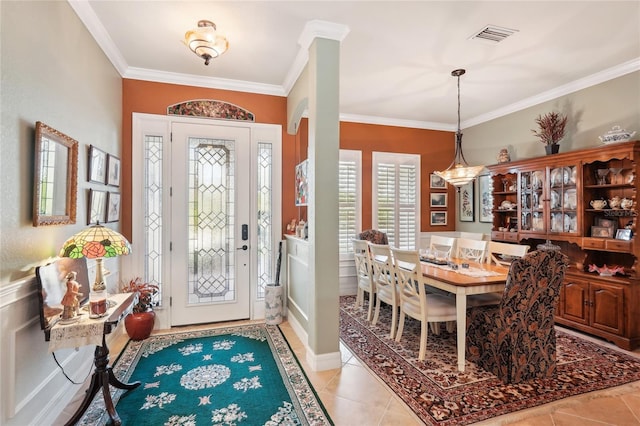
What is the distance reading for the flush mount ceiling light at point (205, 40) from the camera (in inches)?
105

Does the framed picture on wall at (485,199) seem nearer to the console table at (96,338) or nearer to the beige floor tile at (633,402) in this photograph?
the beige floor tile at (633,402)

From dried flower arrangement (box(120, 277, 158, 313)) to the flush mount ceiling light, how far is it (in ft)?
8.31

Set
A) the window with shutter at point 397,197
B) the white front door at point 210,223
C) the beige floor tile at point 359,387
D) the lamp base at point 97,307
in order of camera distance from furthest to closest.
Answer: the window with shutter at point 397,197 < the white front door at point 210,223 < the beige floor tile at point 359,387 < the lamp base at point 97,307

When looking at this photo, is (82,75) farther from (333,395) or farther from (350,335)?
(350,335)

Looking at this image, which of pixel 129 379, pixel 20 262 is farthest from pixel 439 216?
pixel 20 262

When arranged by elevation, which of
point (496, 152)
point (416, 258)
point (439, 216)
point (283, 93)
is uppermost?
point (283, 93)

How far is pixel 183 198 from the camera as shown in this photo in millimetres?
3854

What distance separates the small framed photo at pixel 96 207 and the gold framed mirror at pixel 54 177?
36 cm

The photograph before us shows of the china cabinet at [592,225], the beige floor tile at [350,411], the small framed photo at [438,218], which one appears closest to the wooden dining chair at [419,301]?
the beige floor tile at [350,411]

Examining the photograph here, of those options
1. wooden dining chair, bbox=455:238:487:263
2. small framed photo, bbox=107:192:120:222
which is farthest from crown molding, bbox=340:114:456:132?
small framed photo, bbox=107:192:120:222

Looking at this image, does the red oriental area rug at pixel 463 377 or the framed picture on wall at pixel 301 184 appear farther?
the framed picture on wall at pixel 301 184

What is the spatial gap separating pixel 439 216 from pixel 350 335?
10.9 ft

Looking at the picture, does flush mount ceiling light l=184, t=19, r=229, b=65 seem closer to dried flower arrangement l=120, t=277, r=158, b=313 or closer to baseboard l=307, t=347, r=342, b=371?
dried flower arrangement l=120, t=277, r=158, b=313

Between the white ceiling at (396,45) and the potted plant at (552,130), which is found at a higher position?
the white ceiling at (396,45)
